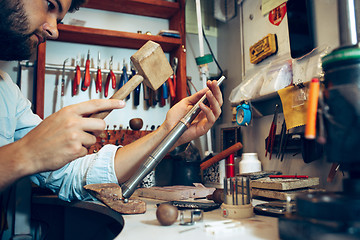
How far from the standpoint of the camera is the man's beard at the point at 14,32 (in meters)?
0.97

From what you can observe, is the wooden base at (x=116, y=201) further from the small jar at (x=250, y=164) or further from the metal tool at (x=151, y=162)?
the small jar at (x=250, y=164)

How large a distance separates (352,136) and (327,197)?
11cm

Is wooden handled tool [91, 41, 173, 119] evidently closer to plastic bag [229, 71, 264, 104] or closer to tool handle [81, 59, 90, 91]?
plastic bag [229, 71, 264, 104]

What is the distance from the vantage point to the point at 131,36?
74.7 inches

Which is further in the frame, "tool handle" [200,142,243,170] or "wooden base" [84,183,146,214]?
"tool handle" [200,142,243,170]

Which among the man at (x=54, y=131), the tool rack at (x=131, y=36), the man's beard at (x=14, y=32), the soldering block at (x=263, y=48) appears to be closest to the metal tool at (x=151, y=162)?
the man at (x=54, y=131)

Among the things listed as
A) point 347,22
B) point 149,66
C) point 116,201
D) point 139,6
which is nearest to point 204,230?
point 116,201

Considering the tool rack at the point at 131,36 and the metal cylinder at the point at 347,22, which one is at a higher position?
the tool rack at the point at 131,36

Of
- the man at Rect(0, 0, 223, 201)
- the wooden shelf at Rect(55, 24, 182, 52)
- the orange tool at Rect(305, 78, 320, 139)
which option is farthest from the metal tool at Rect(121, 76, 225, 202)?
the wooden shelf at Rect(55, 24, 182, 52)

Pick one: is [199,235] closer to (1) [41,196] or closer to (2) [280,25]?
(1) [41,196]

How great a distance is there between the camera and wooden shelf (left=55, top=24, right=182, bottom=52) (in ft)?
5.90

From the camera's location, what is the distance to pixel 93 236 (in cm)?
157

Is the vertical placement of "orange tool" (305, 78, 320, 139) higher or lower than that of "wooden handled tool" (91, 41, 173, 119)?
lower

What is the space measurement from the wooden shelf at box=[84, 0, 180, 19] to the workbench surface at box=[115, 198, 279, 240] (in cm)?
161
